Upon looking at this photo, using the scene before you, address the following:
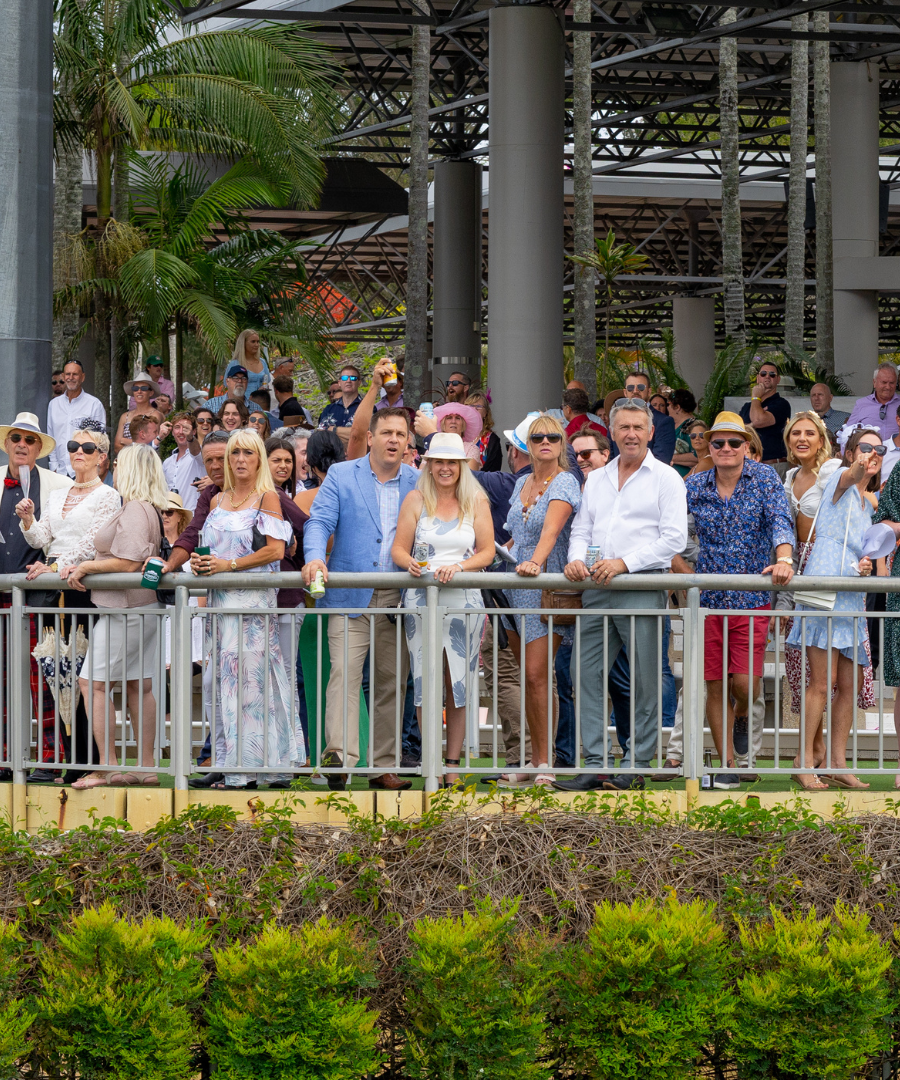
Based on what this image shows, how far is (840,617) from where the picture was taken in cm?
812

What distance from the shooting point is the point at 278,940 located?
691 cm

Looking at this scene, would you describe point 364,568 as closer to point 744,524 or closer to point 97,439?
point 97,439

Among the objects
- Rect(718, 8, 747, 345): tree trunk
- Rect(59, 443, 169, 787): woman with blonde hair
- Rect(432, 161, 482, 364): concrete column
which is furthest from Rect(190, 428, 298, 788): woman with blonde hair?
Rect(432, 161, 482, 364): concrete column

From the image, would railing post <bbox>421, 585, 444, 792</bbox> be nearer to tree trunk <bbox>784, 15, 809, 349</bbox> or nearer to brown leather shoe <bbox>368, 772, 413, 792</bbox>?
brown leather shoe <bbox>368, 772, 413, 792</bbox>

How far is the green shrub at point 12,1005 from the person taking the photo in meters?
6.62

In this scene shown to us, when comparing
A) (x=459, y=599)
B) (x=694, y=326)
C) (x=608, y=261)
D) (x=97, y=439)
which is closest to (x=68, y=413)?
(x=97, y=439)

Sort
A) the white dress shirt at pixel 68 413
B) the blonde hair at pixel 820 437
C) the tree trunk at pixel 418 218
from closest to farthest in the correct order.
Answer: the blonde hair at pixel 820 437 → the white dress shirt at pixel 68 413 → the tree trunk at pixel 418 218

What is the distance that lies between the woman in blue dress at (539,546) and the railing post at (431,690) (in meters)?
0.42

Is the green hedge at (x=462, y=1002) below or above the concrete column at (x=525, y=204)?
below

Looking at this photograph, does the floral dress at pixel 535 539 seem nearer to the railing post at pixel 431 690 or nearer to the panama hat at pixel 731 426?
the railing post at pixel 431 690

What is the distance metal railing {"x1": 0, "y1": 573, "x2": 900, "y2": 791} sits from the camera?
7.82 metres

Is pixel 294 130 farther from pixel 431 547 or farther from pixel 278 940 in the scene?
pixel 278 940

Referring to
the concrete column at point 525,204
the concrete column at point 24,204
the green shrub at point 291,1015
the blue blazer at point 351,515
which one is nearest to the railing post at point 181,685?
the blue blazer at point 351,515

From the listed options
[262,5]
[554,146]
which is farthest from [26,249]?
[262,5]
